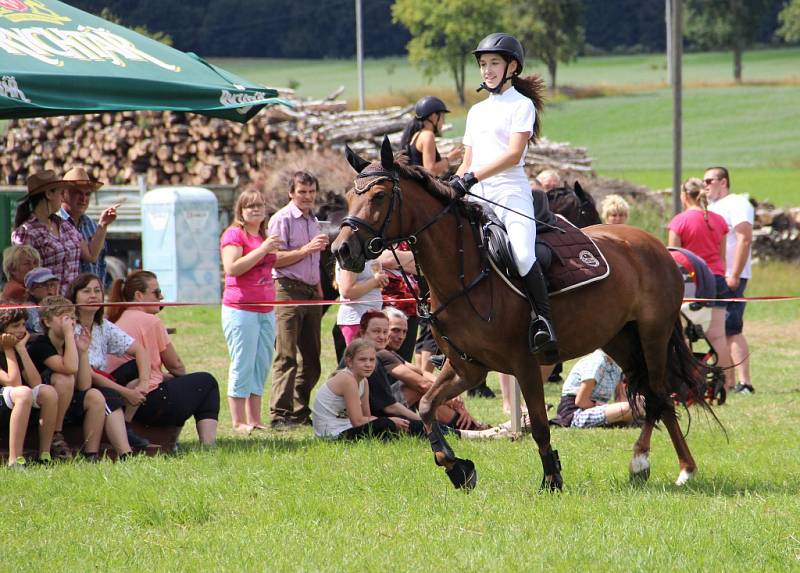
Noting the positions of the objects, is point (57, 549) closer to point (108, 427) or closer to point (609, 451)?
point (108, 427)

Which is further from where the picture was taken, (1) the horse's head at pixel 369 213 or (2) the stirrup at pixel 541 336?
(2) the stirrup at pixel 541 336

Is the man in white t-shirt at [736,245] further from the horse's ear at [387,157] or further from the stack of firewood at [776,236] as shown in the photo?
the stack of firewood at [776,236]

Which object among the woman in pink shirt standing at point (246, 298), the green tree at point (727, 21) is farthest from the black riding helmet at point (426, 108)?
the green tree at point (727, 21)

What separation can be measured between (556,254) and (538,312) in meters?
0.48

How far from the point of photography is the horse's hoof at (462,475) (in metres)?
7.12

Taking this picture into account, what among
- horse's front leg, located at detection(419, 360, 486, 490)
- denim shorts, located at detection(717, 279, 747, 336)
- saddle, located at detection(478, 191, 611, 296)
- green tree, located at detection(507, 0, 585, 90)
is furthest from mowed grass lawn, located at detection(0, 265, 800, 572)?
green tree, located at detection(507, 0, 585, 90)

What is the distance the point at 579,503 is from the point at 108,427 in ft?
11.6

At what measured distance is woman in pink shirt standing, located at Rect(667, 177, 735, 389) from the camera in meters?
12.1

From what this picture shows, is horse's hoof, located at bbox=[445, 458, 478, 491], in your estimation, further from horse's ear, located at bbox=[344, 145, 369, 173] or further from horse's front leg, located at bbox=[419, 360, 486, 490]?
horse's ear, located at bbox=[344, 145, 369, 173]

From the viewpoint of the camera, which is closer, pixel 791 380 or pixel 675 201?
pixel 791 380

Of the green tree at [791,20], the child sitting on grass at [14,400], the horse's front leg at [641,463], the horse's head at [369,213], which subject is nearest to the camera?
the horse's head at [369,213]

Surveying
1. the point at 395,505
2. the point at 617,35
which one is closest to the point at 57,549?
the point at 395,505

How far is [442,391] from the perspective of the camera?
7449 mm

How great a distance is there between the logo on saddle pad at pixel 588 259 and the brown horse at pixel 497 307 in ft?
0.49
